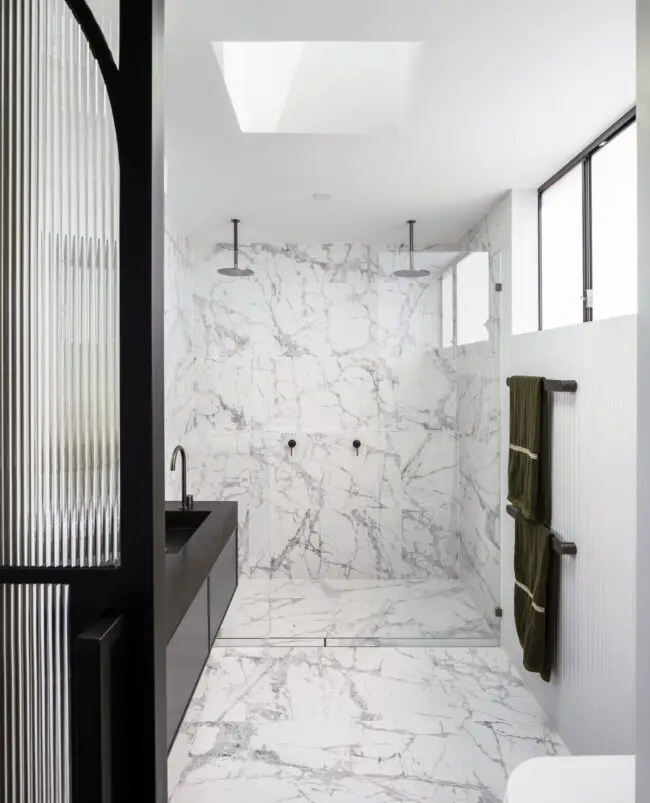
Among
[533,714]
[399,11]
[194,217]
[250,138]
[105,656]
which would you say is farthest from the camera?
[194,217]

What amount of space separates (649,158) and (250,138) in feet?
5.90

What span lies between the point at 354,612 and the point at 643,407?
282 cm

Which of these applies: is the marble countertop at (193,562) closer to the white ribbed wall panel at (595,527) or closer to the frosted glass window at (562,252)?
the white ribbed wall panel at (595,527)

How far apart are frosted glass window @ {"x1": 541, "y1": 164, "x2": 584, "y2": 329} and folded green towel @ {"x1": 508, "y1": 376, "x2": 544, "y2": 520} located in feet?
1.24

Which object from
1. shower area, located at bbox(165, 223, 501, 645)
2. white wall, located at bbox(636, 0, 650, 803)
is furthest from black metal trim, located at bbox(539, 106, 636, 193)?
white wall, located at bbox(636, 0, 650, 803)

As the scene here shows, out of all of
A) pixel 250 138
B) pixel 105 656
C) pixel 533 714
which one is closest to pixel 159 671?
pixel 105 656

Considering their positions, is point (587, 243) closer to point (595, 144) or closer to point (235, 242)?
point (595, 144)

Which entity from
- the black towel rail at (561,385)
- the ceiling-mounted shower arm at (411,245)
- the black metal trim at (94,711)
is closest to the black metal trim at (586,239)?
the black towel rail at (561,385)

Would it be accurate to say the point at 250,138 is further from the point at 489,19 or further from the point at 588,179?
the point at 588,179

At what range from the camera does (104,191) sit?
807 millimetres

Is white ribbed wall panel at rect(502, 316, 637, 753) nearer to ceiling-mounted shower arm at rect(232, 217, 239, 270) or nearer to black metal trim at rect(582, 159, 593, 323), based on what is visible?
black metal trim at rect(582, 159, 593, 323)

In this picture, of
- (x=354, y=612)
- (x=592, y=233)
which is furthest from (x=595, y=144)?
(x=354, y=612)

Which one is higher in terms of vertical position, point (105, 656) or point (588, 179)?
point (588, 179)

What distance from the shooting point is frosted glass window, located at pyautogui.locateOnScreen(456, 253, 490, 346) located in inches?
119
